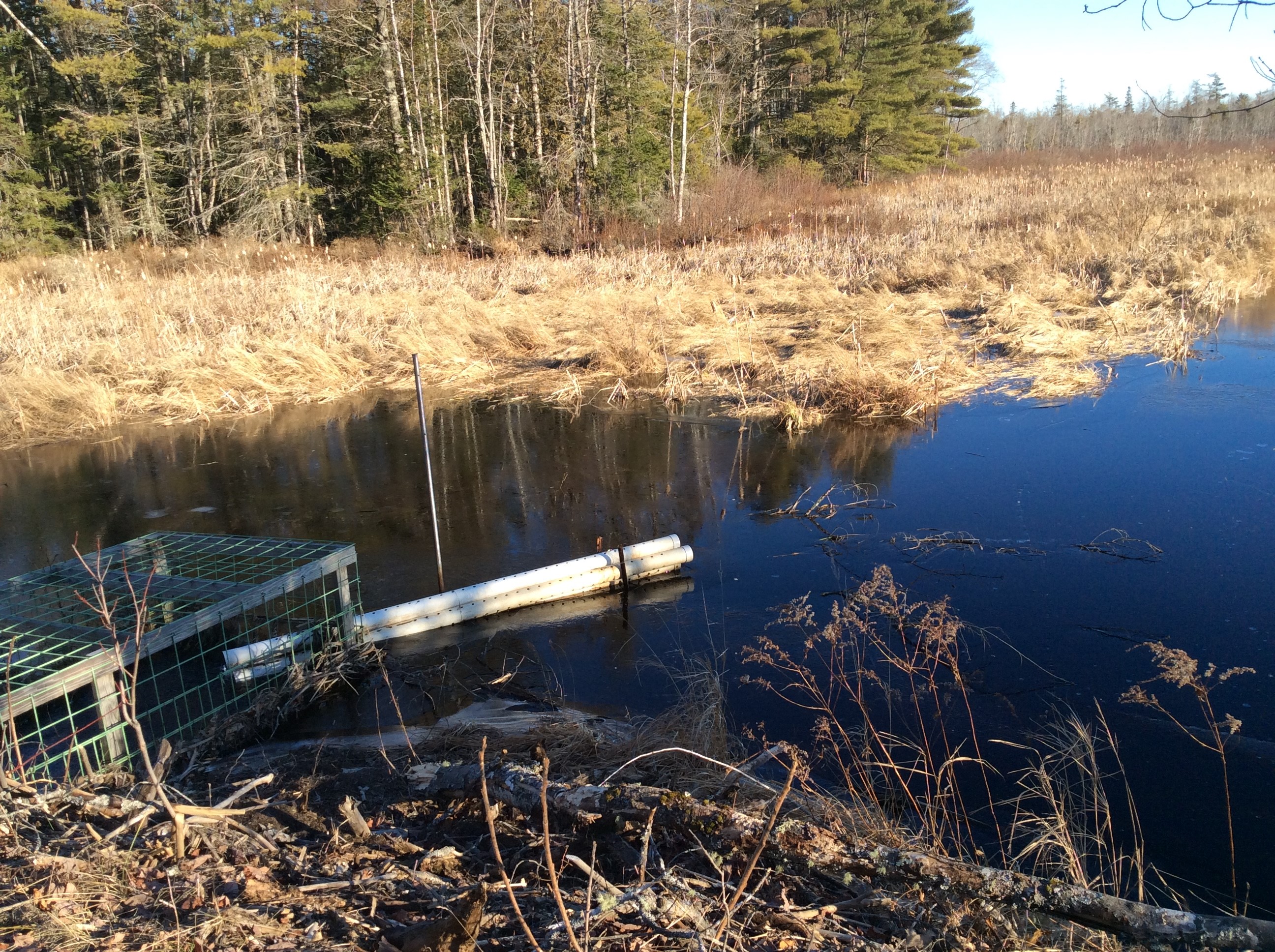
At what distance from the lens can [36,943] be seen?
2205mm

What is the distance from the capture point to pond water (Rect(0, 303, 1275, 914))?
176 inches

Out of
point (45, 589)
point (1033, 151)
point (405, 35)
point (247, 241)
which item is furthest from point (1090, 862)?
point (1033, 151)

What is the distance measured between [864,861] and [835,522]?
457 cm

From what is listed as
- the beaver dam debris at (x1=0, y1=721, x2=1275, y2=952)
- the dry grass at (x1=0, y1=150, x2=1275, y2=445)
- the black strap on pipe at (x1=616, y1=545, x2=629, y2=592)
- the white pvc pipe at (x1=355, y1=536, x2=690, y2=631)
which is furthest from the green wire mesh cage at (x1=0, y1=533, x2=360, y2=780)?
the dry grass at (x1=0, y1=150, x2=1275, y2=445)

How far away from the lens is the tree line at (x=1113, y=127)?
3531cm

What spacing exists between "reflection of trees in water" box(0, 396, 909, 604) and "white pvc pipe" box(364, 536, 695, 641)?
544mm

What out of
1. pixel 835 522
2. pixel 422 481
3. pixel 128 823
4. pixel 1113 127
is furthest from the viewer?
pixel 1113 127

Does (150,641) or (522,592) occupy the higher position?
(150,641)

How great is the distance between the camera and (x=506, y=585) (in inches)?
226

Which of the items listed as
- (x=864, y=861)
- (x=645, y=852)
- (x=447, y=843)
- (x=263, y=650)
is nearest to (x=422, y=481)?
(x=263, y=650)

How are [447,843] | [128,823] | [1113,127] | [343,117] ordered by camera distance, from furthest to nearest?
1. [1113,127]
2. [343,117]
3. [447,843]
4. [128,823]

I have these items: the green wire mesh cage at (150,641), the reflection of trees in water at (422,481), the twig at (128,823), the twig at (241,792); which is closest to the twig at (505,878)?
the twig at (241,792)

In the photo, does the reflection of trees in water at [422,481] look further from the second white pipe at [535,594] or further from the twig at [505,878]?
the twig at [505,878]

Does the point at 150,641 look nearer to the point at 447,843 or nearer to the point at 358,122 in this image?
the point at 447,843
